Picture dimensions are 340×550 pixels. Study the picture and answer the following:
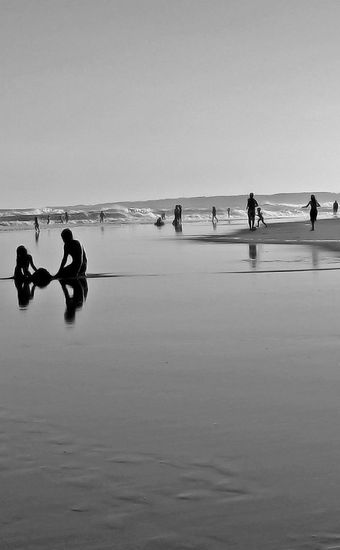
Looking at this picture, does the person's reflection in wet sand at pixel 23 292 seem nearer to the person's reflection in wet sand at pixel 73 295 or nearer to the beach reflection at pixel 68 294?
the beach reflection at pixel 68 294

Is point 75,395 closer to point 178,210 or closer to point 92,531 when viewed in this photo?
point 92,531

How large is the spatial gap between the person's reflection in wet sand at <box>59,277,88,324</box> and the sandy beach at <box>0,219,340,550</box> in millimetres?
213

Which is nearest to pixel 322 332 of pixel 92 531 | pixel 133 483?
pixel 133 483

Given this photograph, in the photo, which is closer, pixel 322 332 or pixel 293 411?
pixel 293 411

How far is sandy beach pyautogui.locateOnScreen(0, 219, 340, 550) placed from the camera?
145 inches

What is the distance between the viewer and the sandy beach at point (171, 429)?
3672mm

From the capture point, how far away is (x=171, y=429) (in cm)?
523

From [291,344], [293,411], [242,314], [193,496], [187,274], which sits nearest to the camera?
[193,496]

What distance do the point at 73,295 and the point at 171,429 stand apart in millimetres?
9255

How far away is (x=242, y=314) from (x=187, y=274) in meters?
7.28

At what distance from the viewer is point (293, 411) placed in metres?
5.62

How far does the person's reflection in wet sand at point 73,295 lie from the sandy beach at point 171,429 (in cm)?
21

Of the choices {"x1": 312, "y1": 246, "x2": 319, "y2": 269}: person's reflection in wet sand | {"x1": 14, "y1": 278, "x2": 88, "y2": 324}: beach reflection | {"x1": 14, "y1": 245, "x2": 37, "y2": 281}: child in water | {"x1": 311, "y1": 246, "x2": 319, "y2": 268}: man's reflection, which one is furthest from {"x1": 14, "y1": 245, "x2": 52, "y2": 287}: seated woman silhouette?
{"x1": 311, "y1": 246, "x2": 319, "y2": 268}: man's reflection

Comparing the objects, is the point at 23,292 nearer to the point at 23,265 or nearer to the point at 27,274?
the point at 23,265
